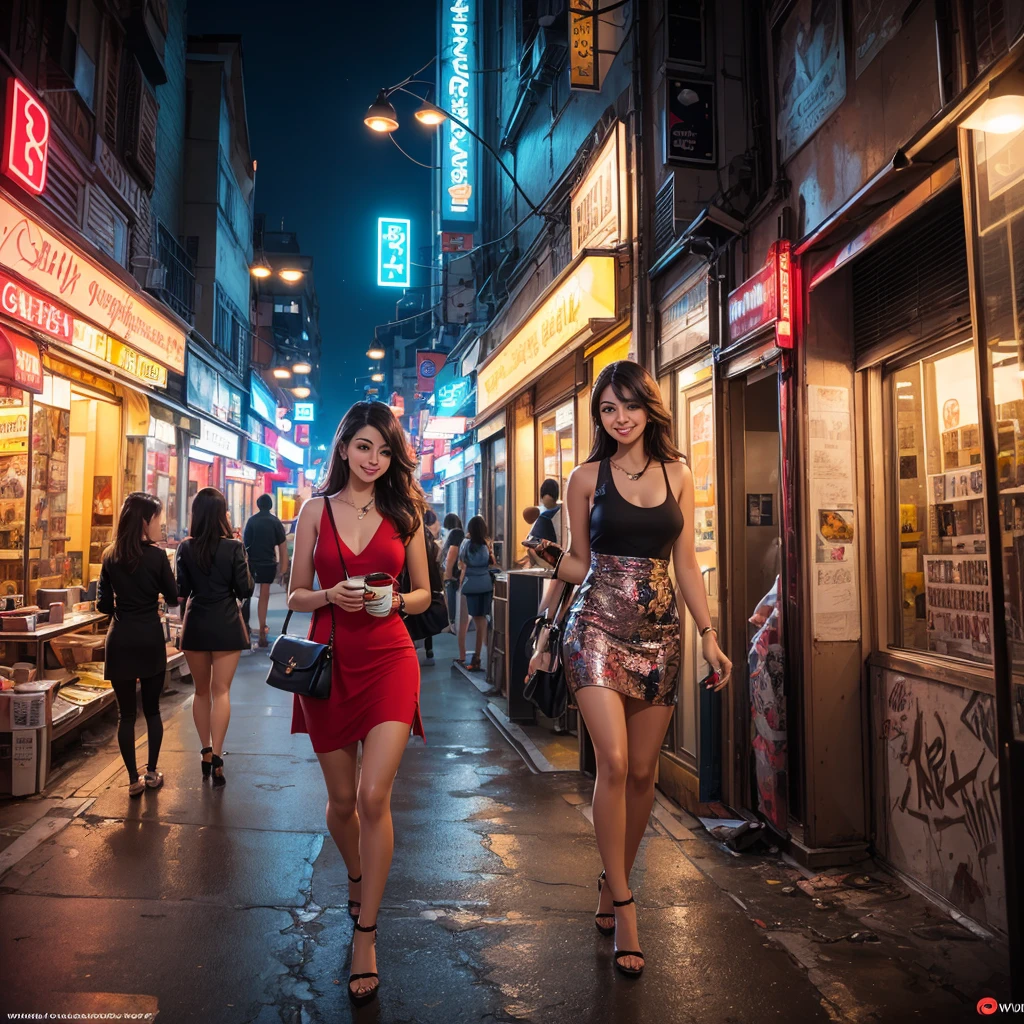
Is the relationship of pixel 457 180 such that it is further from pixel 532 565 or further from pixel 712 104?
Result: pixel 712 104

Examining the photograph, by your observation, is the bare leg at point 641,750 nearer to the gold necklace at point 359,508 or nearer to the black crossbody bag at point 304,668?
the black crossbody bag at point 304,668

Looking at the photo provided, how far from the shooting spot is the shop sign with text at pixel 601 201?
710 centimetres

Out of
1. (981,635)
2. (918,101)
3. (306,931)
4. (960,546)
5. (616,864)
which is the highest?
(918,101)

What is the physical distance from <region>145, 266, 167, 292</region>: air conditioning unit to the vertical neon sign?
20.6 ft

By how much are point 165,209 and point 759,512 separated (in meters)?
16.4

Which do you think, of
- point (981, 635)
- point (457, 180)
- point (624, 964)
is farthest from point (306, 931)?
point (457, 180)

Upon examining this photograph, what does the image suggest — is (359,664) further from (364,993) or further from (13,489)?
(13,489)

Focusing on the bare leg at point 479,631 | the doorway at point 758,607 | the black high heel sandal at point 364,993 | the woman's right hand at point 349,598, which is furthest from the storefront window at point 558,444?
the black high heel sandal at point 364,993

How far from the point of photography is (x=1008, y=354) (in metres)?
2.85

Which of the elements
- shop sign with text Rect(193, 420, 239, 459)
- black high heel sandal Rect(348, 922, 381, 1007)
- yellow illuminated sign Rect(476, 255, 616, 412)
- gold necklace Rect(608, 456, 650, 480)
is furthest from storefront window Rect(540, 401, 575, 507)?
shop sign with text Rect(193, 420, 239, 459)

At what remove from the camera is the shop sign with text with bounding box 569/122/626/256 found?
23.3 feet

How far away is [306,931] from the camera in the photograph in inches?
145

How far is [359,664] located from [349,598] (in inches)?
11.9

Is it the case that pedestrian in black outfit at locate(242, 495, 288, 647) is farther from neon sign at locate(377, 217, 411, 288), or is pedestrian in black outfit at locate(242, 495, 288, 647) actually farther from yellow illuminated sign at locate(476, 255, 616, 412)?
neon sign at locate(377, 217, 411, 288)
